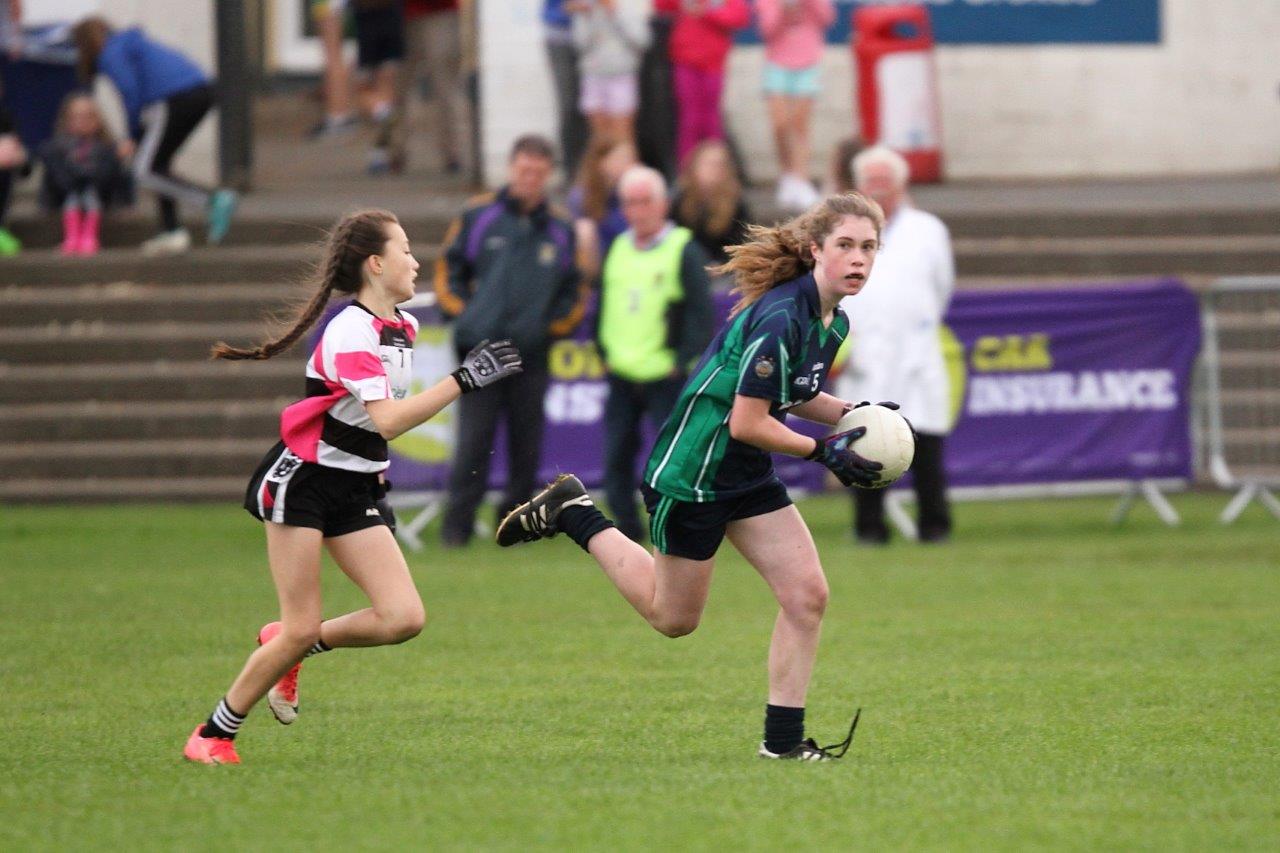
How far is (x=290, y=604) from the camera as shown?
21.1 ft

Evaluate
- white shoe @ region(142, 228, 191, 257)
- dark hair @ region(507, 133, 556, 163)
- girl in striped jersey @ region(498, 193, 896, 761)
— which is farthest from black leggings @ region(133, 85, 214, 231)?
girl in striped jersey @ region(498, 193, 896, 761)

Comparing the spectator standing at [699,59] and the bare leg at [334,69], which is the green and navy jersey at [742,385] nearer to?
the spectator standing at [699,59]

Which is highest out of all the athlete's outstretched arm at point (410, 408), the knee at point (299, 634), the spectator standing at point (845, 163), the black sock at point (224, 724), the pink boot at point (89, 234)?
the spectator standing at point (845, 163)

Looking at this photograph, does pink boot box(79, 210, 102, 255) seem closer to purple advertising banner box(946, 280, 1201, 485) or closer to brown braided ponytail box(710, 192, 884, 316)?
purple advertising banner box(946, 280, 1201, 485)

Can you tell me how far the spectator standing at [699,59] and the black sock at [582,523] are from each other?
32.8 feet

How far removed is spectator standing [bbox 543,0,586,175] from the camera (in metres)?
17.0

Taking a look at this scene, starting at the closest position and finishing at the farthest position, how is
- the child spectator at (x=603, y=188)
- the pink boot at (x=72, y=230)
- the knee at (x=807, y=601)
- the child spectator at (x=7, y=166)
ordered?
1. the knee at (x=807, y=601)
2. the child spectator at (x=603, y=188)
3. the child spectator at (x=7, y=166)
4. the pink boot at (x=72, y=230)

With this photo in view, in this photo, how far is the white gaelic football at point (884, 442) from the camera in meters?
6.49

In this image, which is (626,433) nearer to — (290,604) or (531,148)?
(531,148)

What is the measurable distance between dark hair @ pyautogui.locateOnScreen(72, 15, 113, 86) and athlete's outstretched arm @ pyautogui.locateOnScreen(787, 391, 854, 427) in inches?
435

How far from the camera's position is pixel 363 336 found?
6.36 meters

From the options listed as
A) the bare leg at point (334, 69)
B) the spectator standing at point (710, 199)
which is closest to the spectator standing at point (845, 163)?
the spectator standing at point (710, 199)

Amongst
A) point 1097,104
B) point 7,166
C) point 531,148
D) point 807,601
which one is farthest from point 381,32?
point 807,601

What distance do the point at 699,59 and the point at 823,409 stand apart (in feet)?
34.4
